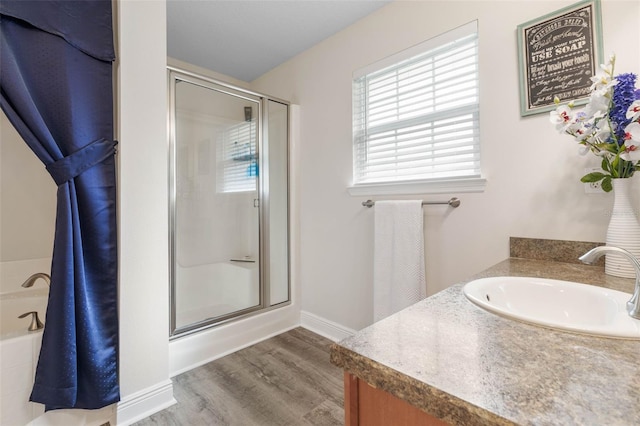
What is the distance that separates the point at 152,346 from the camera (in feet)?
4.96

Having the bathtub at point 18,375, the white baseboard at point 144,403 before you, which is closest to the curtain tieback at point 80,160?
the bathtub at point 18,375

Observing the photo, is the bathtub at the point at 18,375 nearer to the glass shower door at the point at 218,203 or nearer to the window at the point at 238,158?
the glass shower door at the point at 218,203

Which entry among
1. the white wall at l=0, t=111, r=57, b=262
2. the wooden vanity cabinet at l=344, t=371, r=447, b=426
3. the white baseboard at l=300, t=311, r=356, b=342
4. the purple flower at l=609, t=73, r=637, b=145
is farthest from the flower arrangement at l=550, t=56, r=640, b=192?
the white wall at l=0, t=111, r=57, b=262

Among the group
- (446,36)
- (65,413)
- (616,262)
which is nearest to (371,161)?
(446,36)

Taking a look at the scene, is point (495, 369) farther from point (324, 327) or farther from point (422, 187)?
point (324, 327)

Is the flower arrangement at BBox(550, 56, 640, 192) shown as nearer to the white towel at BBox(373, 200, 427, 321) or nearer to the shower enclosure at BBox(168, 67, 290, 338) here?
the white towel at BBox(373, 200, 427, 321)

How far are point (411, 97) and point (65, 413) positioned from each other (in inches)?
97.9

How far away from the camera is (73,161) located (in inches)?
51.2

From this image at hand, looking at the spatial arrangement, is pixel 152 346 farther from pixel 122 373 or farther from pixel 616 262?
pixel 616 262

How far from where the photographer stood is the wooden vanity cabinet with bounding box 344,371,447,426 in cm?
49

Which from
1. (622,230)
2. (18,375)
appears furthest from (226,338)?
(622,230)

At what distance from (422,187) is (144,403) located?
6.29ft

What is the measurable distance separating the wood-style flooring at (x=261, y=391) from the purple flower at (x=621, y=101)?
→ 1.64 meters

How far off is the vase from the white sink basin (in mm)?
269
